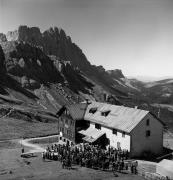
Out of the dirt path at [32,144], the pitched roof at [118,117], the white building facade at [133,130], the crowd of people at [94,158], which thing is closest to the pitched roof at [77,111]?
the pitched roof at [118,117]

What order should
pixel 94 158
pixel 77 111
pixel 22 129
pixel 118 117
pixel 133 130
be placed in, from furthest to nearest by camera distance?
pixel 22 129 → pixel 77 111 → pixel 118 117 → pixel 133 130 → pixel 94 158

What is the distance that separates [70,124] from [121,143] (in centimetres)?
1462

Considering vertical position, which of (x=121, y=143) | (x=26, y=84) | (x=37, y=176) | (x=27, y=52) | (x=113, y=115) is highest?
(x=27, y=52)

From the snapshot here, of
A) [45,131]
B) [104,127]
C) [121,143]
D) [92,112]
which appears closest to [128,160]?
[121,143]

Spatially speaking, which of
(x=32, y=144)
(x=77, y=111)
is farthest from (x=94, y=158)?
(x=32, y=144)

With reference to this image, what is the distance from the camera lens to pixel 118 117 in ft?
185

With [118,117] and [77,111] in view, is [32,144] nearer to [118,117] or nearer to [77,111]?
[77,111]

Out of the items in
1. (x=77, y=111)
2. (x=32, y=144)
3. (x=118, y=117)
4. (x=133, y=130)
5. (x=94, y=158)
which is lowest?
(x=94, y=158)

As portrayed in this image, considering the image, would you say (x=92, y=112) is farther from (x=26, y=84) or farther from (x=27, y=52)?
(x=27, y=52)

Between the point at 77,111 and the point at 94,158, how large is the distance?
1999 cm

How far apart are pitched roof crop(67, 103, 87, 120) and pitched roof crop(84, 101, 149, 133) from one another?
0.86 m

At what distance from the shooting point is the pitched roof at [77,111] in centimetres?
6297

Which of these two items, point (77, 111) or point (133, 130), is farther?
point (77, 111)

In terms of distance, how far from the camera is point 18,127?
269 ft
